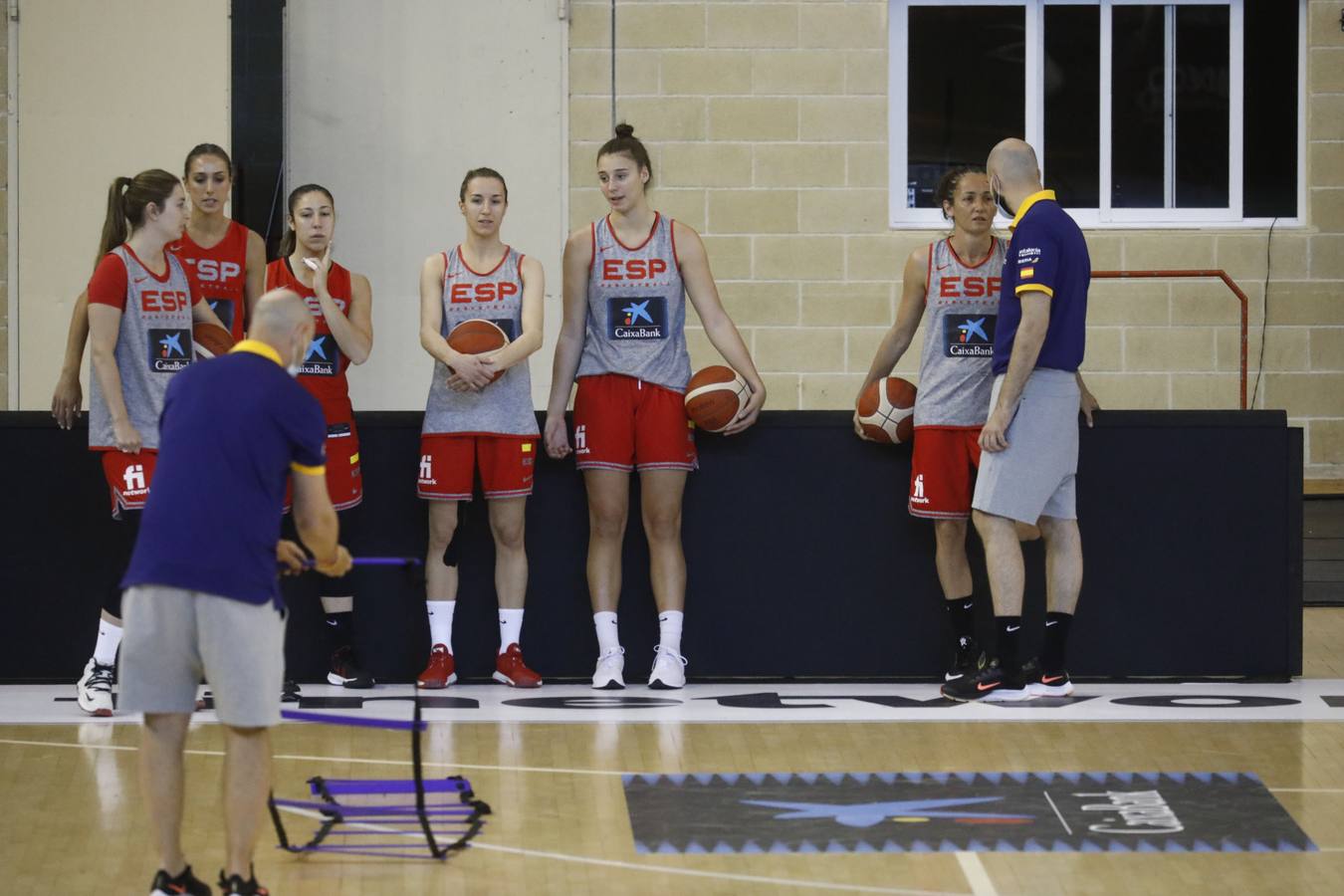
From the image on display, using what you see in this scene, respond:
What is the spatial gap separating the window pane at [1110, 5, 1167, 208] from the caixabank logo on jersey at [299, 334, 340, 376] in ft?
19.4

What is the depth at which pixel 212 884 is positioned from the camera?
4121mm

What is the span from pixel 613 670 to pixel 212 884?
2503 mm

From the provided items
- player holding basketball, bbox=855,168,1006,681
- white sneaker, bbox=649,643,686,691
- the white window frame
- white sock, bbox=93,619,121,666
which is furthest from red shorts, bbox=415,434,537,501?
the white window frame

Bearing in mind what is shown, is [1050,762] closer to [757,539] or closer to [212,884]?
[757,539]

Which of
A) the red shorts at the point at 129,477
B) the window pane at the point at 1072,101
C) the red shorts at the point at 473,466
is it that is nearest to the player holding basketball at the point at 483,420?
the red shorts at the point at 473,466

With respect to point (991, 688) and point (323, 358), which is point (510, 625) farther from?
point (991, 688)

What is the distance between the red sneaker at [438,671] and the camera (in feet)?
21.1

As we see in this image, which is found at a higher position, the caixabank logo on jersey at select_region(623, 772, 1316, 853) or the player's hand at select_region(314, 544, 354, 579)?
the player's hand at select_region(314, 544, 354, 579)

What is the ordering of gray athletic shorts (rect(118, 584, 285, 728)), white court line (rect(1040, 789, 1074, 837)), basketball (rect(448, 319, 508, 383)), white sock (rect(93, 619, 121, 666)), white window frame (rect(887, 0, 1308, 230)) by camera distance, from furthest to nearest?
white window frame (rect(887, 0, 1308, 230)) < basketball (rect(448, 319, 508, 383)) < white sock (rect(93, 619, 121, 666)) < white court line (rect(1040, 789, 1074, 837)) < gray athletic shorts (rect(118, 584, 285, 728))

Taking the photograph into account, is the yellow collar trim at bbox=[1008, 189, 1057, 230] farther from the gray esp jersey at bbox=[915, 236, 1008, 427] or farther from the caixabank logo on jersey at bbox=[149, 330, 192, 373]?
the caixabank logo on jersey at bbox=[149, 330, 192, 373]

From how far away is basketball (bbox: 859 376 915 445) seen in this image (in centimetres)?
650

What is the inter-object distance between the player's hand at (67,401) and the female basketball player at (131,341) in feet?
0.67

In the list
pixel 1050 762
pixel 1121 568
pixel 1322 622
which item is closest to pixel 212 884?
pixel 1050 762

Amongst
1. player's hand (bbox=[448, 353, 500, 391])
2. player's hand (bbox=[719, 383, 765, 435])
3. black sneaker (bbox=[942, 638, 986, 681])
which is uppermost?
player's hand (bbox=[448, 353, 500, 391])
